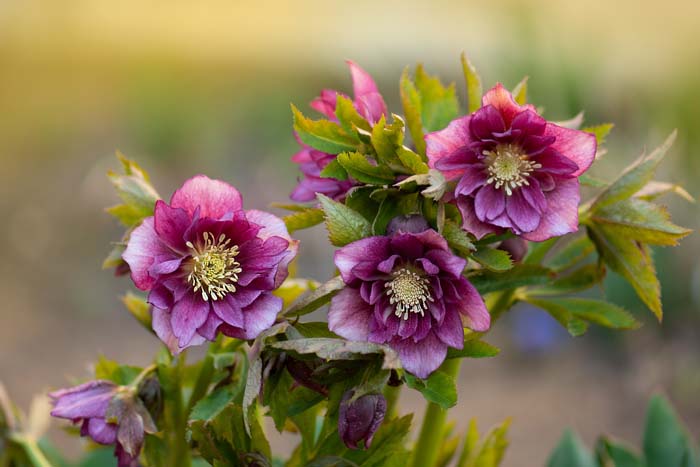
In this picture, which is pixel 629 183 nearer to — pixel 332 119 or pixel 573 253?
pixel 573 253

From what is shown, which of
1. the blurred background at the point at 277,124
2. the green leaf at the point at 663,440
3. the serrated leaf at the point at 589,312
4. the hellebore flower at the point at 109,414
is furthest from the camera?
the blurred background at the point at 277,124

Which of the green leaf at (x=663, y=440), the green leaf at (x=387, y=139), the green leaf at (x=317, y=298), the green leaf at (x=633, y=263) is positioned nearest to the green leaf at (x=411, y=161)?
the green leaf at (x=387, y=139)

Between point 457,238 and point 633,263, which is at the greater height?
point 457,238

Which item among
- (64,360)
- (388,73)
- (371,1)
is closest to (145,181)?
(64,360)

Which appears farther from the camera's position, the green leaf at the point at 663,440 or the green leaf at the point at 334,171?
the green leaf at the point at 663,440

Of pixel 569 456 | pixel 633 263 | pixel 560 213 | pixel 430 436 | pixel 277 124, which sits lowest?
pixel 277 124

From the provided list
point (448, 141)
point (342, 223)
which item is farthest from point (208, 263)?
point (448, 141)

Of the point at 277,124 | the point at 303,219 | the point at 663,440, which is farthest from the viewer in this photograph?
the point at 277,124

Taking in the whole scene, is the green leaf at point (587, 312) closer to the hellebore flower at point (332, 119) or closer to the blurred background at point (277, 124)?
→ the hellebore flower at point (332, 119)
